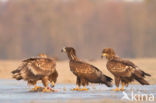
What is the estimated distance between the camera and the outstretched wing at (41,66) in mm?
15875

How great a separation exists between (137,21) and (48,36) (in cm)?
1151

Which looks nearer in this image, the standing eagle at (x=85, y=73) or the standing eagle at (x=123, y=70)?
the standing eagle at (x=123, y=70)

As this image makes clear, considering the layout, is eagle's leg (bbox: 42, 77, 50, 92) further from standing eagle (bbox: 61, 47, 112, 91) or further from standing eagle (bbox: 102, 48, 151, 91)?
standing eagle (bbox: 102, 48, 151, 91)

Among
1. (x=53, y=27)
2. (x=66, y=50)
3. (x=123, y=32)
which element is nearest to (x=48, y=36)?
(x=53, y=27)

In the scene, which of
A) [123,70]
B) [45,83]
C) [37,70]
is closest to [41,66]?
[37,70]

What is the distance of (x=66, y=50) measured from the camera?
17.6m

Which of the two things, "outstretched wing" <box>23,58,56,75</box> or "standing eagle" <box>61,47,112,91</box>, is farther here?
"standing eagle" <box>61,47,112,91</box>

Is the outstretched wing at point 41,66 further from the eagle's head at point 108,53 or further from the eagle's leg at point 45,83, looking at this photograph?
the eagle's head at point 108,53

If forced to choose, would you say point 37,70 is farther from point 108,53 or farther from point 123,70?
point 123,70

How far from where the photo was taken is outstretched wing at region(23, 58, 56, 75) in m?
15.9

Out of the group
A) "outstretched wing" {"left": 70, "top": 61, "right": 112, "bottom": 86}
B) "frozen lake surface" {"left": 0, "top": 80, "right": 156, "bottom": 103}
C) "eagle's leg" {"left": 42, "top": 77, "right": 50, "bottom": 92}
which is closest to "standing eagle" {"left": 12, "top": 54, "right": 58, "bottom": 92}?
"eagle's leg" {"left": 42, "top": 77, "right": 50, "bottom": 92}

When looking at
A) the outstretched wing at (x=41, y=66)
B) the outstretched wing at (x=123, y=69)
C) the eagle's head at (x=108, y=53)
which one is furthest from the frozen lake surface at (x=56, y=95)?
the eagle's head at (x=108, y=53)

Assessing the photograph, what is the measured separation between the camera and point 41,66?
15.9 m

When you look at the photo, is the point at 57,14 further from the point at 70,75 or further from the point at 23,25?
the point at 70,75
